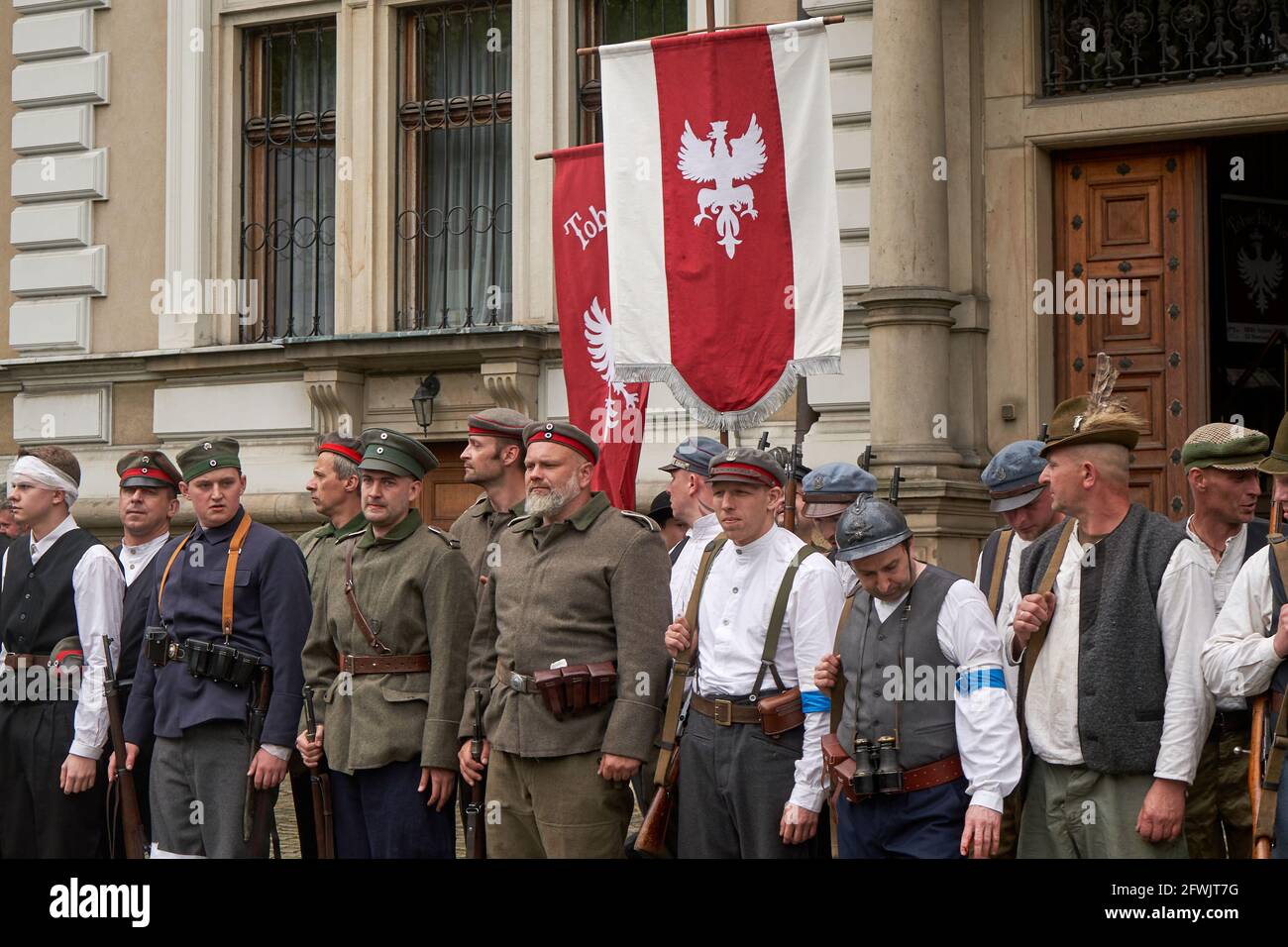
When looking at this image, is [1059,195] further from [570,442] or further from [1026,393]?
[570,442]

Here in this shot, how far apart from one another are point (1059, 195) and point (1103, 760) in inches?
288

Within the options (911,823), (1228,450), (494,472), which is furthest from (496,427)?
(1228,450)

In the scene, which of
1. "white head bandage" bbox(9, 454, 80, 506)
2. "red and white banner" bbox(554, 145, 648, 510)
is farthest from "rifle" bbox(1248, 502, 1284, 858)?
"white head bandage" bbox(9, 454, 80, 506)

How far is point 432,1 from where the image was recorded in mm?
14625

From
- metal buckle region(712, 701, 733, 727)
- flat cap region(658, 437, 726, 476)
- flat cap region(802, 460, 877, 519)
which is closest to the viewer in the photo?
metal buckle region(712, 701, 733, 727)

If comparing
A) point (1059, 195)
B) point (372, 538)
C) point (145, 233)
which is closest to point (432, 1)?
point (145, 233)

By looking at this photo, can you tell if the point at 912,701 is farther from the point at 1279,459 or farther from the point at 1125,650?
the point at 1279,459

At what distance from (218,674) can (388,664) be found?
726mm

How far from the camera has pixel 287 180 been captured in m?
15.4

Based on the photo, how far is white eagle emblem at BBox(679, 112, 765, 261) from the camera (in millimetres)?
9148

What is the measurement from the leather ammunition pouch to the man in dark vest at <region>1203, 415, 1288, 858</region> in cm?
211

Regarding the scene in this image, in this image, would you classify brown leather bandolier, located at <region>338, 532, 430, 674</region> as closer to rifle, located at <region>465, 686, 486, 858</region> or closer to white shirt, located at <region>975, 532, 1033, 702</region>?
rifle, located at <region>465, 686, 486, 858</region>

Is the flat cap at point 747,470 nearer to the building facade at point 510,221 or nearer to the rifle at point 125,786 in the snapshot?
the rifle at point 125,786

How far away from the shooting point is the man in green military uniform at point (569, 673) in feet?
22.0
